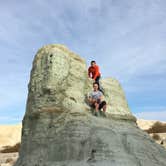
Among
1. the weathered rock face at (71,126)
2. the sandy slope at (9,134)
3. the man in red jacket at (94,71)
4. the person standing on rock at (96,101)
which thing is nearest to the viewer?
the weathered rock face at (71,126)

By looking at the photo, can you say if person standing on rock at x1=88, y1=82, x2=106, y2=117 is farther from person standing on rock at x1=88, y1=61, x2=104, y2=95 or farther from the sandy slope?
the sandy slope

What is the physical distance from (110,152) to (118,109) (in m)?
3.02

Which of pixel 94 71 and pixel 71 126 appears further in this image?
pixel 94 71

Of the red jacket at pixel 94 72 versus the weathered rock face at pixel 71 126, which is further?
the red jacket at pixel 94 72

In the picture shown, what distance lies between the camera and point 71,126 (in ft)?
34.3

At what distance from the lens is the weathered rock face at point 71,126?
985 cm

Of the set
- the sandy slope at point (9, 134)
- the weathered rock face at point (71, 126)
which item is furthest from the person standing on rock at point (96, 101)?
the sandy slope at point (9, 134)

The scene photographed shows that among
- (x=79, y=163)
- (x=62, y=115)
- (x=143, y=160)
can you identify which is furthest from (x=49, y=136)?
(x=143, y=160)

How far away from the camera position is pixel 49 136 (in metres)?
10.9

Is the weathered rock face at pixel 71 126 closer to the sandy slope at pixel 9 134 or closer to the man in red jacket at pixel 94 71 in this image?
the man in red jacket at pixel 94 71

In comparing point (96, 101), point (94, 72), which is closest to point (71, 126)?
point (96, 101)

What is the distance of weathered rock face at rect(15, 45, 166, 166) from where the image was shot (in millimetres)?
9852

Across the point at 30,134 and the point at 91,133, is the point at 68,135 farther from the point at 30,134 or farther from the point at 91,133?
the point at 30,134

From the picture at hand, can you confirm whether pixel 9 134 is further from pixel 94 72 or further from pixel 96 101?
pixel 96 101
